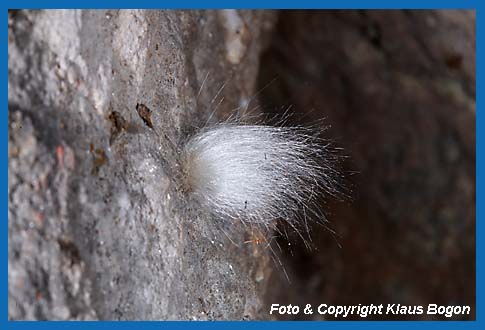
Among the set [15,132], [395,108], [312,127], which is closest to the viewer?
[15,132]

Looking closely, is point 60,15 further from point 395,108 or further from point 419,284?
→ point 419,284

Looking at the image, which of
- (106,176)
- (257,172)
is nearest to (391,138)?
(257,172)

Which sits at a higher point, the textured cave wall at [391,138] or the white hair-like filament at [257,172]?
the textured cave wall at [391,138]

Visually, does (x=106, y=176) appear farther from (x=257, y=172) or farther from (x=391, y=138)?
(x=391, y=138)

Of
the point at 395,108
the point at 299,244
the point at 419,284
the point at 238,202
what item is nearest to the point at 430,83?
the point at 395,108

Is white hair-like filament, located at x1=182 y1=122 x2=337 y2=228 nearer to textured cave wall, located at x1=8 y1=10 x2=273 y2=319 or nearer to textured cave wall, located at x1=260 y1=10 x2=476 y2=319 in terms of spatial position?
textured cave wall, located at x1=8 y1=10 x2=273 y2=319

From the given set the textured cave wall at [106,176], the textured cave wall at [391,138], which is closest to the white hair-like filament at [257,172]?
the textured cave wall at [106,176]

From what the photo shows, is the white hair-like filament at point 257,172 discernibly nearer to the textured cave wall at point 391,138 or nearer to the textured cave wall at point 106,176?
Result: the textured cave wall at point 106,176
